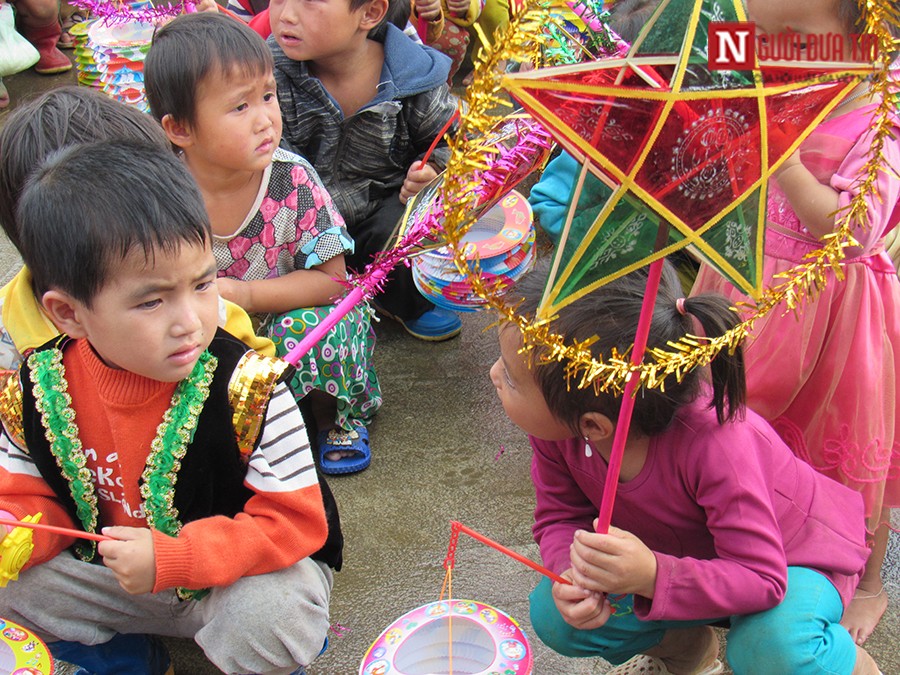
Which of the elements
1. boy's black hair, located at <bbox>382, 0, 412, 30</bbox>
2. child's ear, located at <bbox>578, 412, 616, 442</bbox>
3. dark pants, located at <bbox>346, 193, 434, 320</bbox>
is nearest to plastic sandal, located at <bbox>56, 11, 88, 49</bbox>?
boy's black hair, located at <bbox>382, 0, 412, 30</bbox>

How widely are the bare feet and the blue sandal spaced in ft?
3.21

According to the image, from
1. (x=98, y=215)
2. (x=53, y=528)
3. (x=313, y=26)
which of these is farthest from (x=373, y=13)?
(x=53, y=528)

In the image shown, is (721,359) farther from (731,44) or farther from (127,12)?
(127,12)

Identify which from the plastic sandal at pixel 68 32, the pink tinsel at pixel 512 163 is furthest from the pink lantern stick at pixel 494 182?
the plastic sandal at pixel 68 32

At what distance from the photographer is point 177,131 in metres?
1.93

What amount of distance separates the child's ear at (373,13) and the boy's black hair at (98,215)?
3.85 ft

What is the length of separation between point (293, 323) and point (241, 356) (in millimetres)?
658

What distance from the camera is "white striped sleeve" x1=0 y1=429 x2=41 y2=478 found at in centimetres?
139

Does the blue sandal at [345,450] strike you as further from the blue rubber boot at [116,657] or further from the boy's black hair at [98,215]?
the boy's black hair at [98,215]

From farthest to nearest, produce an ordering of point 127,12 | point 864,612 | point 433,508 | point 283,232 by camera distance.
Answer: point 127,12 < point 283,232 < point 433,508 < point 864,612

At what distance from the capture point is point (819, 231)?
147 cm

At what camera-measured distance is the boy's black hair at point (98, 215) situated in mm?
1214

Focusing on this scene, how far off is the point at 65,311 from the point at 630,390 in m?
0.74

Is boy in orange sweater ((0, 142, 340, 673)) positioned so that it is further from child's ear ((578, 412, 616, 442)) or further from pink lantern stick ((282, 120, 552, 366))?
child's ear ((578, 412, 616, 442))
